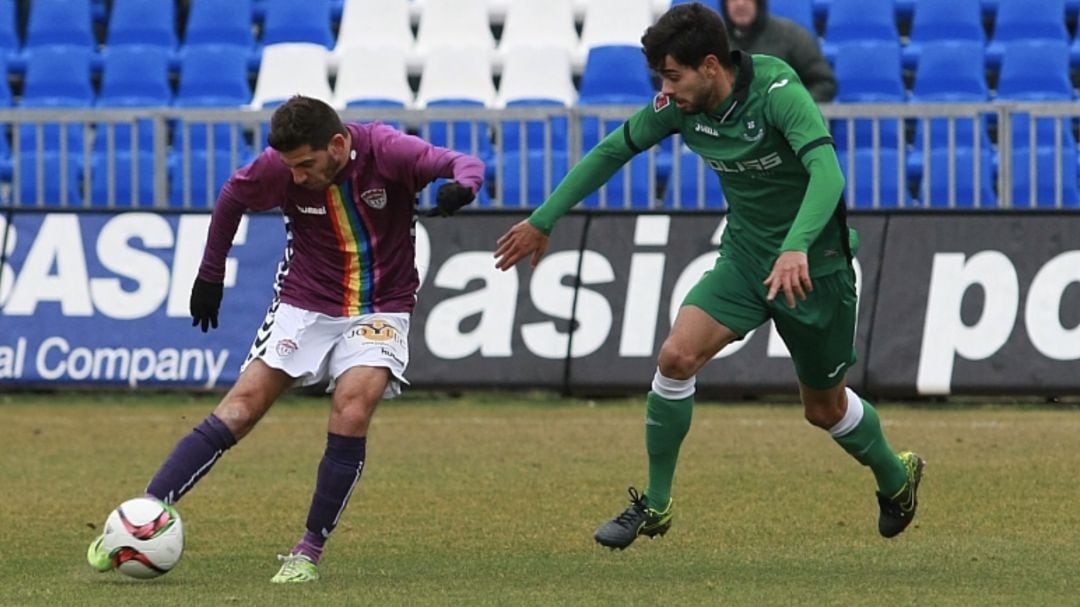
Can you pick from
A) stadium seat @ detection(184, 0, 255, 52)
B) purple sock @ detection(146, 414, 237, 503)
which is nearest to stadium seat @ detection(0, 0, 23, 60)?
stadium seat @ detection(184, 0, 255, 52)

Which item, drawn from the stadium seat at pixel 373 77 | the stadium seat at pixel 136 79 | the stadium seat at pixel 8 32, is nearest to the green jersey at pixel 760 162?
the stadium seat at pixel 373 77

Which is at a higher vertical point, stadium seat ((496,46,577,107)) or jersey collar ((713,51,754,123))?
jersey collar ((713,51,754,123))

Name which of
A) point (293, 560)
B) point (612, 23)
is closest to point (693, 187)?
point (612, 23)

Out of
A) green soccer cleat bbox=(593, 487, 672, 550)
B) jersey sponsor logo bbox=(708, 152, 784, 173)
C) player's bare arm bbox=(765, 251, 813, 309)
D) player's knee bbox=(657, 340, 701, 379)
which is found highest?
jersey sponsor logo bbox=(708, 152, 784, 173)

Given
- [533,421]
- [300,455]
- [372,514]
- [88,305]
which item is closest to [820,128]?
[372,514]

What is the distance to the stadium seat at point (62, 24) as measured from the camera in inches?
749

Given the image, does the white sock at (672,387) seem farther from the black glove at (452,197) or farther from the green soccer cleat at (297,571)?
the green soccer cleat at (297,571)

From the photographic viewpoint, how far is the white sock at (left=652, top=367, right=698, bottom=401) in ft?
27.1

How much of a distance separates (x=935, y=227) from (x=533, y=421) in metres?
3.03

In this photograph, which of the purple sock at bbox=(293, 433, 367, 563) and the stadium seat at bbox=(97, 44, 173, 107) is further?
the stadium seat at bbox=(97, 44, 173, 107)

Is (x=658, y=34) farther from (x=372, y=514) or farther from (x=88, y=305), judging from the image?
(x=88, y=305)

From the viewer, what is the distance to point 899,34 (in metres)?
18.0

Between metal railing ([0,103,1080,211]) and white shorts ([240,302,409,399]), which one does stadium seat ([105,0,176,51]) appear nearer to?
metal railing ([0,103,1080,211])

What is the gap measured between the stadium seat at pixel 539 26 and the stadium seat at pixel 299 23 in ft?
5.23
